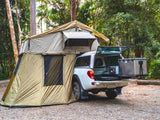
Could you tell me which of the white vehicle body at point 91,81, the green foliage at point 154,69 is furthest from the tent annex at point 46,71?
the green foliage at point 154,69

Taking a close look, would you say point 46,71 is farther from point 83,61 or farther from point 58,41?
point 83,61

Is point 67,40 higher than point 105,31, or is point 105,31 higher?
point 105,31

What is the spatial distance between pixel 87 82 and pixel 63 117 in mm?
1880

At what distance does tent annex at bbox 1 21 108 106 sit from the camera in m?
7.40

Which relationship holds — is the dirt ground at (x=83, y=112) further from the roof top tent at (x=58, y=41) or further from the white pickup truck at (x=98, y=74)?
the roof top tent at (x=58, y=41)

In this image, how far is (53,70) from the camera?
7840 mm

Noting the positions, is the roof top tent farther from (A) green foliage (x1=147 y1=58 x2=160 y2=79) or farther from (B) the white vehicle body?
(A) green foliage (x1=147 y1=58 x2=160 y2=79)

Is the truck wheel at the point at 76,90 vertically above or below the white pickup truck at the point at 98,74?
below

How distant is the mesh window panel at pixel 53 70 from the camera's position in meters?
7.69

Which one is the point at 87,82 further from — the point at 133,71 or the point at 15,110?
the point at 15,110

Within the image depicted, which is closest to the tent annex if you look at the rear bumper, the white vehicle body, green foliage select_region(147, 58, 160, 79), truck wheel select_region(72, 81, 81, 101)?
truck wheel select_region(72, 81, 81, 101)

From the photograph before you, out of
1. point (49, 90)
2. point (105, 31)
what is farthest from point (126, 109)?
point (105, 31)

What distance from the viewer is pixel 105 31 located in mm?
15836

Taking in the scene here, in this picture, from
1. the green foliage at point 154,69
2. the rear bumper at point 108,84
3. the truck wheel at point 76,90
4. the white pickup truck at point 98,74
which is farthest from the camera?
the green foliage at point 154,69
